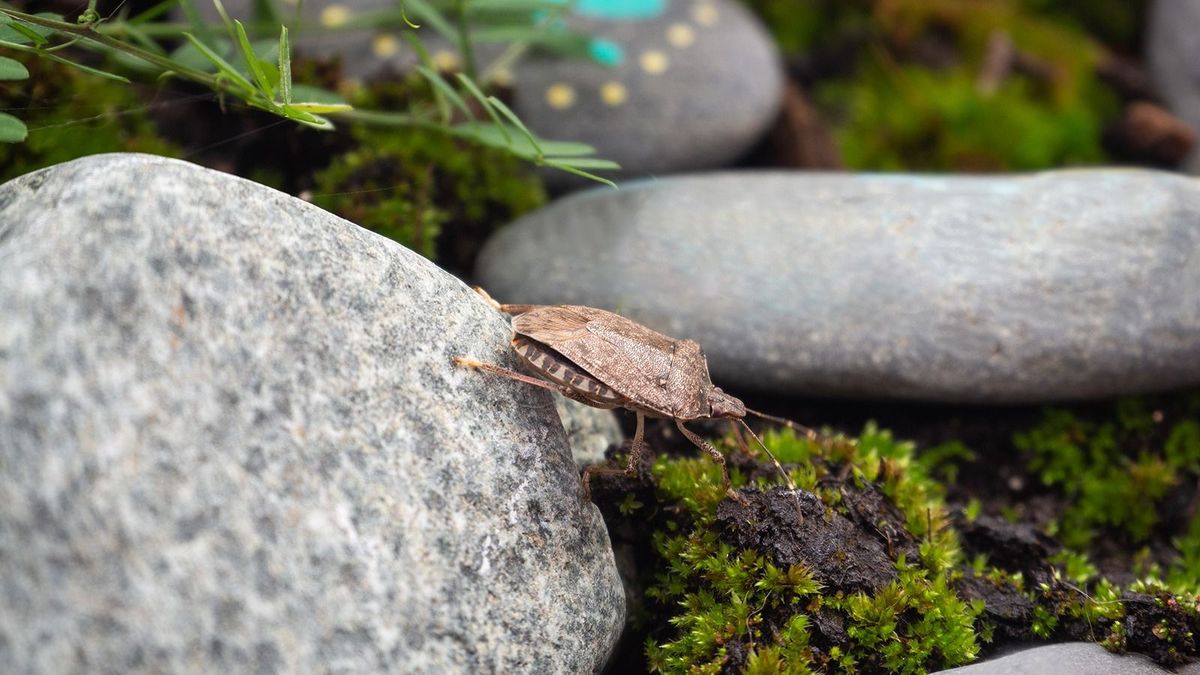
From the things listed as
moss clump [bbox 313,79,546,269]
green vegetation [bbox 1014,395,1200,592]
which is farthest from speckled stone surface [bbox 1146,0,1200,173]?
moss clump [bbox 313,79,546,269]

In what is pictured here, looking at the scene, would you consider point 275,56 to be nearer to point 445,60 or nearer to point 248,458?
point 445,60

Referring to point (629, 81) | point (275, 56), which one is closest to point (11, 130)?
point (275, 56)

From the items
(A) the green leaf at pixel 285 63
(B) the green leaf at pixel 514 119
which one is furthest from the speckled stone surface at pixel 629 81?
(A) the green leaf at pixel 285 63

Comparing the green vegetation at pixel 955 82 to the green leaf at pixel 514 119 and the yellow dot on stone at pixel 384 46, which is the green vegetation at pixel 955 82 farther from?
the green leaf at pixel 514 119

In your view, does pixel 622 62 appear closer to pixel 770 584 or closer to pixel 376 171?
pixel 376 171

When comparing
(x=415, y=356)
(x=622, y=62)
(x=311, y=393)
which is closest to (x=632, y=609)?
(x=415, y=356)

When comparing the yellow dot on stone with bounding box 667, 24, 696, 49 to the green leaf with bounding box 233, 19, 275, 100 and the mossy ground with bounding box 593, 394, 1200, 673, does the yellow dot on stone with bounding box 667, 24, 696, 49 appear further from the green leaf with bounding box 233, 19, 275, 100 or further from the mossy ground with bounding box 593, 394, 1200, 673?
the green leaf with bounding box 233, 19, 275, 100
